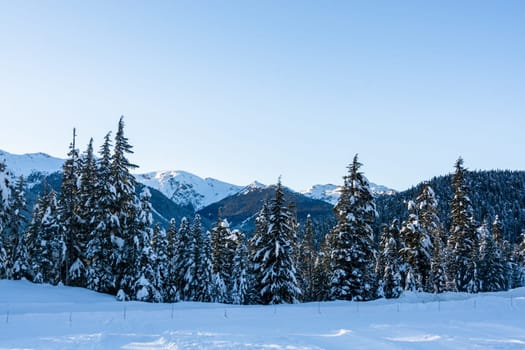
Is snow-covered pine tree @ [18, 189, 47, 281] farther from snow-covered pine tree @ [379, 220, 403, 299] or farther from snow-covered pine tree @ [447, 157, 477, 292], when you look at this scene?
snow-covered pine tree @ [447, 157, 477, 292]

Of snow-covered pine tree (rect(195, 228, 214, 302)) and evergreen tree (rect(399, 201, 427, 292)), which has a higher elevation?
evergreen tree (rect(399, 201, 427, 292))

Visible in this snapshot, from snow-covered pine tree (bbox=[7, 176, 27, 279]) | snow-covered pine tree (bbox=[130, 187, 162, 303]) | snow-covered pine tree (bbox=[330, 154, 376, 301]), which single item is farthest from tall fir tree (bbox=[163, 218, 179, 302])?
snow-covered pine tree (bbox=[330, 154, 376, 301])

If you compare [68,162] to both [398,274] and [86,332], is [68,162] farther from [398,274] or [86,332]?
[398,274]

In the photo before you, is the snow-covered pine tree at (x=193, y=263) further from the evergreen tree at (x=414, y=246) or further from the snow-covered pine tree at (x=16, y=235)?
the evergreen tree at (x=414, y=246)

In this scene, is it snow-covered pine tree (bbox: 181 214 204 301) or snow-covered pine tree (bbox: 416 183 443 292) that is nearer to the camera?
snow-covered pine tree (bbox: 416 183 443 292)

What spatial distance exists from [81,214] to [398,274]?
34.4m

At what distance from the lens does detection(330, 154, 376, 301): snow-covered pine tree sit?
3412 cm

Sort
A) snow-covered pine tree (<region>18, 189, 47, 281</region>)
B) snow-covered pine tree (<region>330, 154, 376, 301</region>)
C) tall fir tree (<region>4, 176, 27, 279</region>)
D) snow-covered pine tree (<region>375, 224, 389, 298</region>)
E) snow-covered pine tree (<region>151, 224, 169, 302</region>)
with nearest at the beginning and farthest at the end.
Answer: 1. snow-covered pine tree (<region>330, 154, 376, 301</region>)
2. tall fir tree (<region>4, 176, 27, 279</region>)
3. snow-covered pine tree (<region>18, 189, 47, 281</region>)
4. snow-covered pine tree (<region>151, 224, 169, 302</region>)
5. snow-covered pine tree (<region>375, 224, 389, 298</region>)

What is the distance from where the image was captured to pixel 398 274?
48781 millimetres

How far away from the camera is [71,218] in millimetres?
38688

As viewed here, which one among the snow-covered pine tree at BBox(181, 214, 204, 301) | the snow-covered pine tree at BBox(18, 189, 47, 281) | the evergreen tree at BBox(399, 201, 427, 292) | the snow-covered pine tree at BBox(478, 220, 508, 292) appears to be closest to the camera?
the evergreen tree at BBox(399, 201, 427, 292)

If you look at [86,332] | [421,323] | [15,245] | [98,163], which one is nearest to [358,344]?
[421,323]

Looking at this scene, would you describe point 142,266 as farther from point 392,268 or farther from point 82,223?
point 392,268

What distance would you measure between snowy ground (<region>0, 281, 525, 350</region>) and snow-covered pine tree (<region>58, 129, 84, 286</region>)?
7.59m
